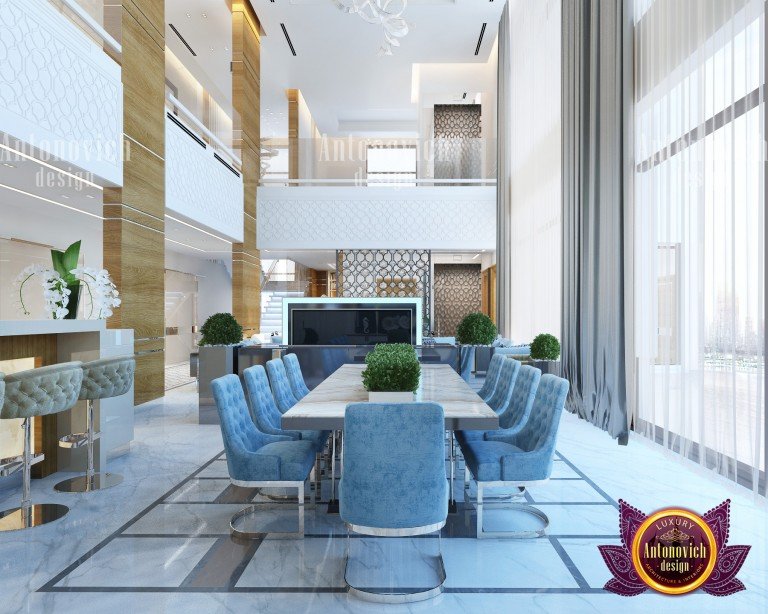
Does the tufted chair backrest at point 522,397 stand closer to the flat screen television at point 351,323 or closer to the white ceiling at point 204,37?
the flat screen television at point 351,323

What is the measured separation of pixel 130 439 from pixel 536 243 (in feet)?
18.9

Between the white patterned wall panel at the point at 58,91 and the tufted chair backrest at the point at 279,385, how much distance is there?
106 inches

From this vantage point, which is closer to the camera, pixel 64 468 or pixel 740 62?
pixel 740 62

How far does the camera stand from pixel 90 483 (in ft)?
11.5

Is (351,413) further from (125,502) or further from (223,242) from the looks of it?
(223,242)

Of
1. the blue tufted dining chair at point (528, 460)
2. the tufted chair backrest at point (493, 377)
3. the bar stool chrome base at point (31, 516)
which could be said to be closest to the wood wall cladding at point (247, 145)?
the tufted chair backrest at point (493, 377)

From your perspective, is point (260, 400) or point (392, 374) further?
point (260, 400)

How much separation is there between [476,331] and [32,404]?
3.83 m

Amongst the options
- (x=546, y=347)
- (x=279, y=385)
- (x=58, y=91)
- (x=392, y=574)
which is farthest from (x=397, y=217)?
(x=392, y=574)

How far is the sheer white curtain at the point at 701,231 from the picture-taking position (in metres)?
3.05

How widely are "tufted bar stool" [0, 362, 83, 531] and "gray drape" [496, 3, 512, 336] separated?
24.6 feet

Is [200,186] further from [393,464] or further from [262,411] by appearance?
[393,464]

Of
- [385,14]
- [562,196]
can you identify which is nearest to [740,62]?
[562,196]

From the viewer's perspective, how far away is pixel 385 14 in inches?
238
